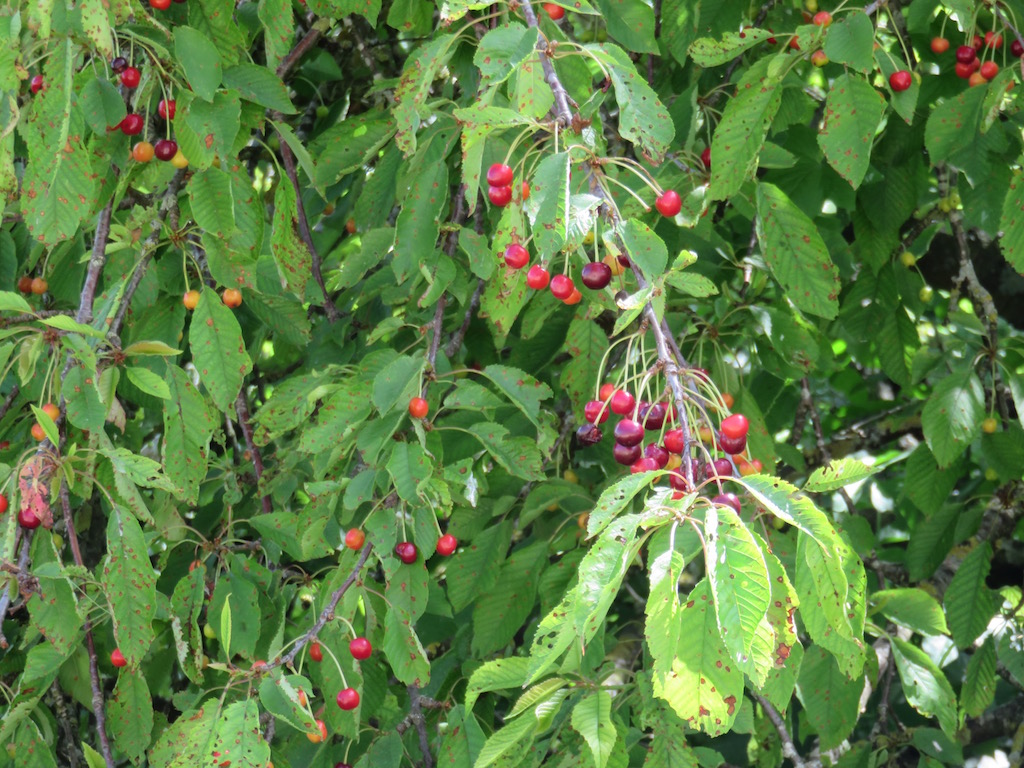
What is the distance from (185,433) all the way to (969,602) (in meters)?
1.57

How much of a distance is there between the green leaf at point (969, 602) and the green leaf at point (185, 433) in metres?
1.49

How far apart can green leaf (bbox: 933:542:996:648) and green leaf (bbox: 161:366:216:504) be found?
1.49 meters

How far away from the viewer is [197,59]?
1.73 meters

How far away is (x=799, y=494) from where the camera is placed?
998mm

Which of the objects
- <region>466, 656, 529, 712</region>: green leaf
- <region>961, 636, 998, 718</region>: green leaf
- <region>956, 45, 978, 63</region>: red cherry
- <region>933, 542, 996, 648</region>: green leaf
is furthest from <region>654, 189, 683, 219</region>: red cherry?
<region>961, 636, 998, 718</region>: green leaf

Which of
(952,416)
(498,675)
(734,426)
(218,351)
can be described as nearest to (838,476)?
(734,426)

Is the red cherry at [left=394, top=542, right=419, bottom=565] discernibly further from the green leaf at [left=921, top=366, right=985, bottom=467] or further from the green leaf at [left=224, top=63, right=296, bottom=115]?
the green leaf at [left=921, top=366, right=985, bottom=467]

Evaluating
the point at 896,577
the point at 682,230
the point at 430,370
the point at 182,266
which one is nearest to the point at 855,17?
the point at 682,230

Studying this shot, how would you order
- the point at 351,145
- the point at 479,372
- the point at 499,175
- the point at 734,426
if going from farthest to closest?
the point at 351,145
the point at 479,372
the point at 499,175
the point at 734,426

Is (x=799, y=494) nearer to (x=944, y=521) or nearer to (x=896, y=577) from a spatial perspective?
(x=944, y=521)

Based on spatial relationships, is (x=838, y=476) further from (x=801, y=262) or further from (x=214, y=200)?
(x=214, y=200)

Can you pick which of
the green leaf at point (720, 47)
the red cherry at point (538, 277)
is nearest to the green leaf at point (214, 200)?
the red cherry at point (538, 277)

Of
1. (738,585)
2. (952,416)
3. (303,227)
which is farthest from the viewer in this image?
(303,227)

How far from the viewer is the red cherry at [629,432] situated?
125 cm
